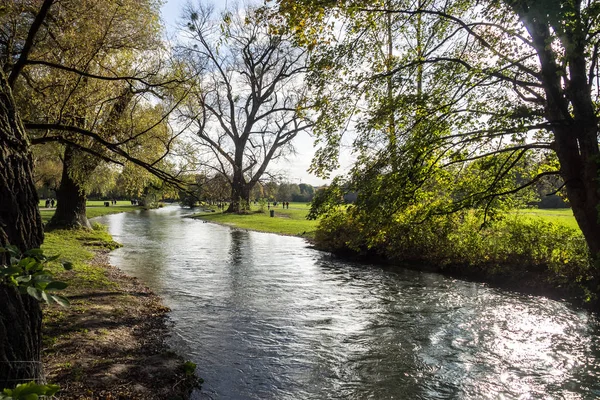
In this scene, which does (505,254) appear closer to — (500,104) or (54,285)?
(500,104)

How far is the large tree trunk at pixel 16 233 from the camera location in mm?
3355

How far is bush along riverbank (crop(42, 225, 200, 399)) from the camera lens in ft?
17.3

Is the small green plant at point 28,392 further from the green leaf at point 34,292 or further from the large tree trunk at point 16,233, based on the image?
the large tree trunk at point 16,233

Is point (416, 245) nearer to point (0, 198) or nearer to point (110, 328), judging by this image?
point (110, 328)

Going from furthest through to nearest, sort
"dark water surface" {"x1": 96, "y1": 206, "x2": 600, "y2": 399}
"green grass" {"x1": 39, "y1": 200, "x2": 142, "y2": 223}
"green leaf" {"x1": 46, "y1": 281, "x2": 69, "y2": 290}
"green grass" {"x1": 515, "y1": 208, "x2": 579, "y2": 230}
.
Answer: "green grass" {"x1": 39, "y1": 200, "x2": 142, "y2": 223}, "green grass" {"x1": 515, "y1": 208, "x2": 579, "y2": 230}, "dark water surface" {"x1": 96, "y1": 206, "x2": 600, "y2": 399}, "green leaf" {"x1": 46, "y1": 281, "x2": 69, "y2": 290}

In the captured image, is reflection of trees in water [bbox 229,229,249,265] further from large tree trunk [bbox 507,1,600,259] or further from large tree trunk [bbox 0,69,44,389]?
large tree trunk [bbox 0,69,44,389]

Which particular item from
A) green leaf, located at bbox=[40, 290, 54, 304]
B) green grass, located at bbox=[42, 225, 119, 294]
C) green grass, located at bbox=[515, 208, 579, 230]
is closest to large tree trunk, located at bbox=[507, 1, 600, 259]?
green grass, located at bbox=[515, 208, 579, 230]

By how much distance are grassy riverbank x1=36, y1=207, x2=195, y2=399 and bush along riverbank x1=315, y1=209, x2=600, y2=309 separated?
15.8ft

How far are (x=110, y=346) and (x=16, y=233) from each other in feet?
12.4

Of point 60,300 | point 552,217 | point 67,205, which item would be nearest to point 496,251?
point 60,300

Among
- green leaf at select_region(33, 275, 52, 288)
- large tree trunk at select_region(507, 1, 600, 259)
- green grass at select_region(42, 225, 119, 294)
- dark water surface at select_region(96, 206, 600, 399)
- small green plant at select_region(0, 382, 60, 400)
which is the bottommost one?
dark water surface at select_region(96, 206, 600, 399)

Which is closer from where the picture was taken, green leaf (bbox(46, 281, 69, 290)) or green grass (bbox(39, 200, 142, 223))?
green leaf (bbox(46, 281, 69, 290))

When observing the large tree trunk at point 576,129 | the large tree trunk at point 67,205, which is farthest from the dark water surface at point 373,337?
the large tree trunk at point 67,205

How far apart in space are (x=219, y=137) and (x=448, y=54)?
144ft
